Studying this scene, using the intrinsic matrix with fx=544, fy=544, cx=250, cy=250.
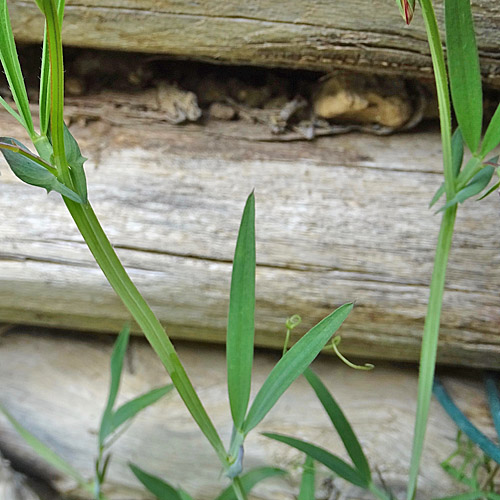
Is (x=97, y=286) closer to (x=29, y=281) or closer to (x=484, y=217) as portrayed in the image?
(x=29, y=281)

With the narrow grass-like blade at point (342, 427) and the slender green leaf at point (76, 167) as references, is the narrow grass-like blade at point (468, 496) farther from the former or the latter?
the slender green leaf at point (76, 167)

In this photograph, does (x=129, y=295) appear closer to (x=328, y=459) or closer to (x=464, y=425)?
(x=328, y=459)

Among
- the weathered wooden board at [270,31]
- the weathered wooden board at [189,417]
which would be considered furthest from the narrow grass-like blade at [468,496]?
the weathered wooden board at [270,31]

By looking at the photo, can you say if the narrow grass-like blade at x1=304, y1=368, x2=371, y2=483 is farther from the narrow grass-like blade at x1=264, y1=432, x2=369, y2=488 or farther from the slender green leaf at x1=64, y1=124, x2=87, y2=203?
the slender green leaf at x1=64, y1=124, x2=87, y2=203

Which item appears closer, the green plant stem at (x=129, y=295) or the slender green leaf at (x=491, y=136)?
the green plant stem at (x=129, y=295)

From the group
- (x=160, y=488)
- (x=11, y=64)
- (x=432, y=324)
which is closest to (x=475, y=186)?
(x=432, y=324)

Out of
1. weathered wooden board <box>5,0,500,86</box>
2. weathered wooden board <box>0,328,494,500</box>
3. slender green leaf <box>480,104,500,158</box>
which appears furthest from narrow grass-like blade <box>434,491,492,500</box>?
weathered wooden board <box>5,0,500,86</box>

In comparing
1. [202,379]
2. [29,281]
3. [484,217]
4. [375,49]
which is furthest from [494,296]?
[29,281]

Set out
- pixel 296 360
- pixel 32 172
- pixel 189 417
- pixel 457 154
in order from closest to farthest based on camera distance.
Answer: pixel 32 172, pixel 296 360, pixel 457 154, pixel 189 417
